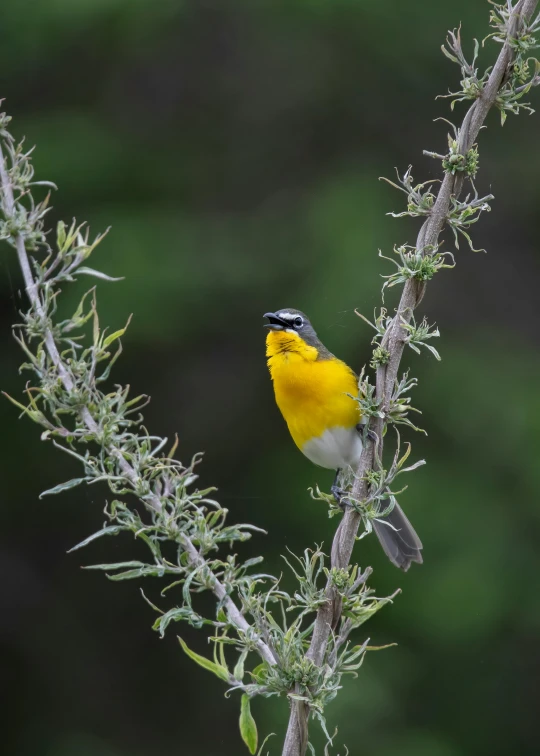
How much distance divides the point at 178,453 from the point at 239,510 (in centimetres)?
67

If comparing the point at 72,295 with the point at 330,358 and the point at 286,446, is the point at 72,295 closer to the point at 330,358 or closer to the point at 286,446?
the point at 286,446

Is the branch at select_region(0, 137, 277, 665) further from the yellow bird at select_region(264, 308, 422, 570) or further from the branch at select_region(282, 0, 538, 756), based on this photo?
the yellow bird at select_region(264, 308, 422, 570)

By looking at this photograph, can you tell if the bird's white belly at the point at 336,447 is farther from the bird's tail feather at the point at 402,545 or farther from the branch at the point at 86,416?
the branch at the point at 86,416

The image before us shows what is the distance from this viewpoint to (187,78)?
8602 millimetres

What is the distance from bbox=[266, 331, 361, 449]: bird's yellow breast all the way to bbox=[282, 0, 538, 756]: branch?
195cm

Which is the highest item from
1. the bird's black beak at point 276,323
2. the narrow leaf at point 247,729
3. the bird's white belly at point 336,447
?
the narrow leaf at point 247,729

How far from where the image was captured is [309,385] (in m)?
3.83

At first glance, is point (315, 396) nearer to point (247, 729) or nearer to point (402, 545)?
point (402, 545)

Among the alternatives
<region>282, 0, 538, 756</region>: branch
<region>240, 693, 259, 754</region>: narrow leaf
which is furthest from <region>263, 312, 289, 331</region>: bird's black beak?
<region>240, 693, 259, 754</region>: narrow leaf

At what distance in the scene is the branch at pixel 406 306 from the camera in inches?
66.7

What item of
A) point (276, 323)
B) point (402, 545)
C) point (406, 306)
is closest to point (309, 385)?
point (276, 323)

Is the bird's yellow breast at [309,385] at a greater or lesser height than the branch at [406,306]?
lesser

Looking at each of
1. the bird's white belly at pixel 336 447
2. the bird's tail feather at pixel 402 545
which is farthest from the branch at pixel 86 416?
the bird's white belly at pixel 336 447

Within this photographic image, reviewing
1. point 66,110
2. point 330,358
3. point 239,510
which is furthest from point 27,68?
point 330,358
